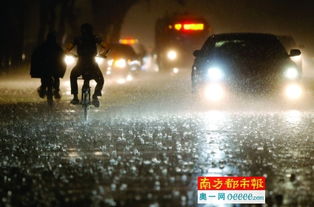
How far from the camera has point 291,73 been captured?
22.4 metres

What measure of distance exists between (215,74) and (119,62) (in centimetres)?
1952

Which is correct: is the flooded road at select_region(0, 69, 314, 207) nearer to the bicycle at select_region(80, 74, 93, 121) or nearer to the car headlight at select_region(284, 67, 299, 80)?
the bicycle at select_region(80, 74, 93, 121)

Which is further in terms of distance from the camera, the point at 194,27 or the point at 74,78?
the point at 194,27

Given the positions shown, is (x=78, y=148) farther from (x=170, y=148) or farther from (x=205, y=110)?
(x=205, y=110)

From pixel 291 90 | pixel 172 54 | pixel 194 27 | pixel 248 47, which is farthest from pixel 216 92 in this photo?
pixel 172 54

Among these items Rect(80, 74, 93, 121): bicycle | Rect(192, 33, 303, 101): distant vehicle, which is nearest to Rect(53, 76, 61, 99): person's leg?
Rect(192, 33, 303, 101): distant vehicle

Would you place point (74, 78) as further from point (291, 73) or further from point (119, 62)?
point (119, 62)

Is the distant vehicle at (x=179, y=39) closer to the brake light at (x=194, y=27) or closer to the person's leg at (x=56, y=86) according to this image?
the brake light at (x=194, y=27)

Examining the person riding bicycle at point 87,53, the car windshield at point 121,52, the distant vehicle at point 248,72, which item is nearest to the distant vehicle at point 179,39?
the car windshield at point 121,52

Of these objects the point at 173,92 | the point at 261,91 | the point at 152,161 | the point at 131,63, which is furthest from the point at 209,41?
the point at 131,63

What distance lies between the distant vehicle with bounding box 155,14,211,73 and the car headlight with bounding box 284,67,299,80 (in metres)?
36.2

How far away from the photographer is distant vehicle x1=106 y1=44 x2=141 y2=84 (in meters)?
41.9

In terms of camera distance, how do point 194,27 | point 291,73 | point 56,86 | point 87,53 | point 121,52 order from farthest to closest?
point 194,27
point 121,52
point 56,86
point 291,73
point 87,53

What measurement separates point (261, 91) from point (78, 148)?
9.33 m
